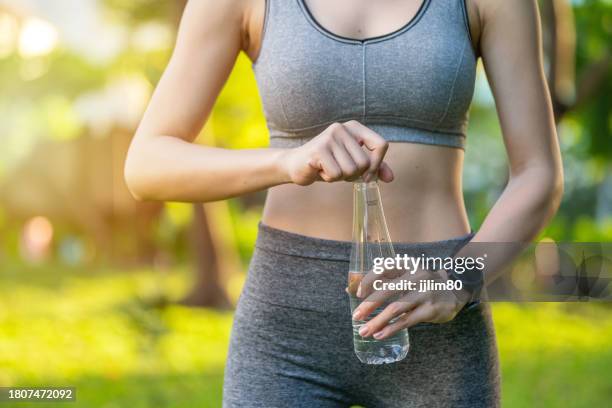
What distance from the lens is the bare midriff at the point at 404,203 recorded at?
172 centimetres

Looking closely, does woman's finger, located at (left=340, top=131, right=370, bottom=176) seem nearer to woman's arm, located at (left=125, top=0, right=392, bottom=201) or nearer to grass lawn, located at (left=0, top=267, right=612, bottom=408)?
woman's arm, located at (left=125, top=0, right=392, bottom=201)

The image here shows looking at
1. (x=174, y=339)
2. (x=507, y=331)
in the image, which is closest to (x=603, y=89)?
(x=507, y=331)

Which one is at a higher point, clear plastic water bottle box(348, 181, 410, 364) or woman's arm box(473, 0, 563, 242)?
woman's arm box(473, 0, 563, 242)

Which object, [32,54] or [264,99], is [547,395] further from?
[32,54]

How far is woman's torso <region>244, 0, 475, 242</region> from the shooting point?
1.67 metres

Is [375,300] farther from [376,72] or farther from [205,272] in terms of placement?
[205,272]

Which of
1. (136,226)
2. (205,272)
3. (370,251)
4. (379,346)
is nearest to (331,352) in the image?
(379,346)

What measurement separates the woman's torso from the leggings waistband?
21 millimetres

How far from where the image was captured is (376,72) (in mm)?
1669

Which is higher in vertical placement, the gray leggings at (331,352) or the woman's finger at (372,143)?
the woman's finger at (372,143)

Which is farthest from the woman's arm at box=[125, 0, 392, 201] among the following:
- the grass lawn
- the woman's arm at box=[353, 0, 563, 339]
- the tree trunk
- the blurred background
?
the tree trunk

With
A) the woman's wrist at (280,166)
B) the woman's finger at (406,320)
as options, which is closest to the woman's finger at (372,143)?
the woman's wrist at (280,166)

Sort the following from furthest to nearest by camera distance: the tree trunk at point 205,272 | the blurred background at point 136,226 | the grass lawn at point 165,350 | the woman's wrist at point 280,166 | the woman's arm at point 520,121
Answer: the tree trunk at point 205,272, the blurred background at point 136,226, the grass lawn at point 165,350, the woman's arm at point 520,121, the woman's wrist at point 280,166

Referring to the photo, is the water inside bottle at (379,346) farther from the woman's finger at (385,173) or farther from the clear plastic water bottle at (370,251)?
the woman's finger at (385,173)
